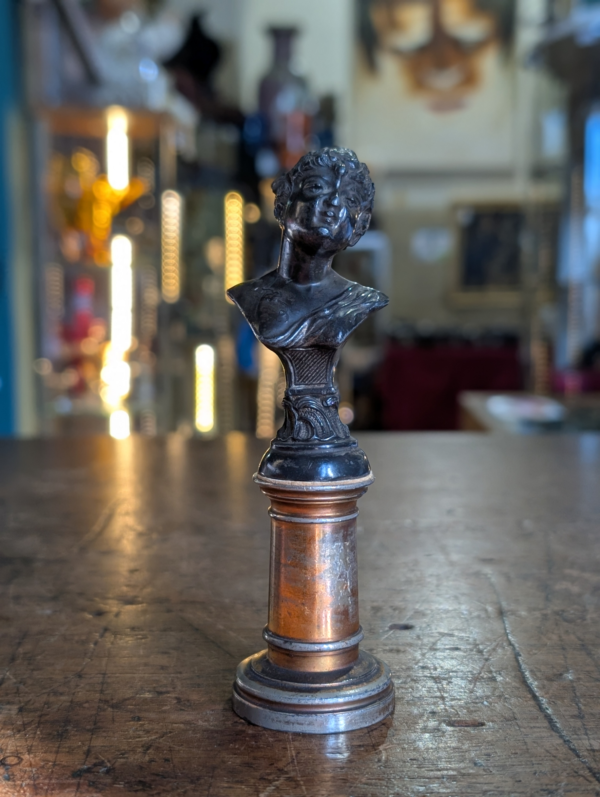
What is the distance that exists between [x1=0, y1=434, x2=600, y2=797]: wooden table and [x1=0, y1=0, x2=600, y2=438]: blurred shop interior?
155 centimetres

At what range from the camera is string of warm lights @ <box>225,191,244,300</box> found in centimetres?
517

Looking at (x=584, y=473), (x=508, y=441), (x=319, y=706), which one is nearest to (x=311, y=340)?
(x=319, y=706)

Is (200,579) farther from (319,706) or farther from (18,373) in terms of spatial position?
(18,373)

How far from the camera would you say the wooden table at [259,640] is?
0.48m

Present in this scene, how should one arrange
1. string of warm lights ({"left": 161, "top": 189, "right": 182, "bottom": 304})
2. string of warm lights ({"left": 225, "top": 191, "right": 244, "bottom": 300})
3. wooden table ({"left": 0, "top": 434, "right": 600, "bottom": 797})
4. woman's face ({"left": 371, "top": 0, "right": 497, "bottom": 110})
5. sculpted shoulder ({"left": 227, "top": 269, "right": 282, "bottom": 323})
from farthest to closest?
1. woman's face ({"left": 371, "top": 0, "right": 497, "bottom": 110})
2. string of warm lights ({"left": 225, "top": 191, "right": 244, "bottom": 300})
3. string of warm lights ({"left": 161, "top": 189, "right": 182, "bottom": 304})
4. sculpted shoulder ({"left": 227, "top": 269, "right": 282, "bottom": 323})
5. wooden table ({"left": 0, "top": 434, "right": 600, "bottom": 797})

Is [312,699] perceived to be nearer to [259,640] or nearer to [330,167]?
[259,640]

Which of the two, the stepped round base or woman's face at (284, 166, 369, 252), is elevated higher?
woman's face at (284, 166, 369, 252)

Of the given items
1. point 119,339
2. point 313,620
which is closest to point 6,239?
point 119,339

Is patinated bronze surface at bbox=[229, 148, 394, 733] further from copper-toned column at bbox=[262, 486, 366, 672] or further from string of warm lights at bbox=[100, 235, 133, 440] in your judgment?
string of warm lights at bbox=[100, 235, 133, 440]

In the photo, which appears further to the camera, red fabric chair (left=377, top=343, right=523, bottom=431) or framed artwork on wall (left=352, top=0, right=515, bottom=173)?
framed artwork on wall (left=352, top=0, right=515, bottom=173)

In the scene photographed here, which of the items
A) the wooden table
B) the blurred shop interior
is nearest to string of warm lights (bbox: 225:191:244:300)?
the blurred shop interior

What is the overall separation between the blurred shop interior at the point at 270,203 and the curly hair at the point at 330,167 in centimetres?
209

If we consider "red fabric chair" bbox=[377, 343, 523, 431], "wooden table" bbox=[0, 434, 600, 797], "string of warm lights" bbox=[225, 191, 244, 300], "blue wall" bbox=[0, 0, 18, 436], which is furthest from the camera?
"red fabric chair" bbox=[377, 343, 523, 431]

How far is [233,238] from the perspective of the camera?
5.18 meters
